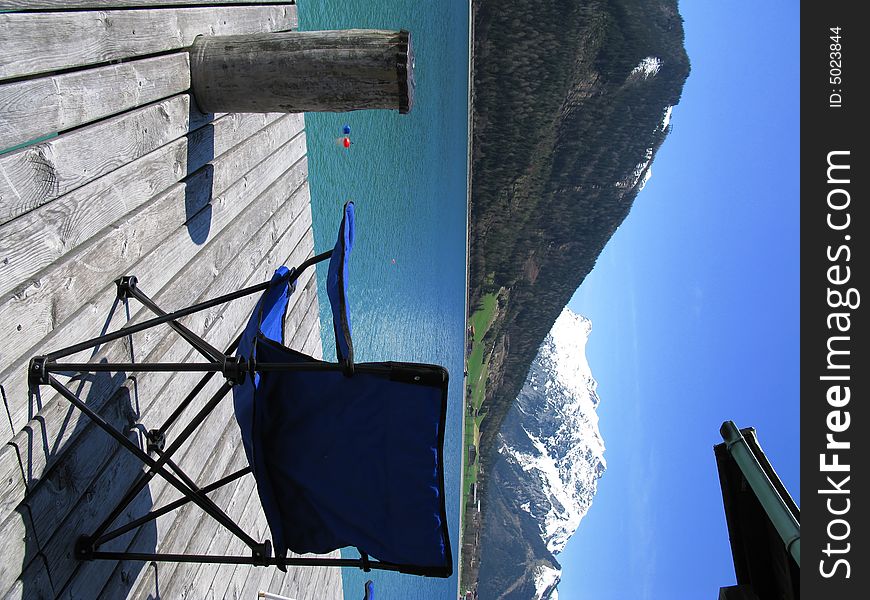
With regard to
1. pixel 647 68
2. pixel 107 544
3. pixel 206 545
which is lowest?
pixel 206 545

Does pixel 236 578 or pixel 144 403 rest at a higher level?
pixel 144 403

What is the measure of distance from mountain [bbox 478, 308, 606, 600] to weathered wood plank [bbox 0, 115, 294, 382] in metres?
59.2

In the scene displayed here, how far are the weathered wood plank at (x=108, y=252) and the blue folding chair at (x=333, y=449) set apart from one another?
6.1 inches

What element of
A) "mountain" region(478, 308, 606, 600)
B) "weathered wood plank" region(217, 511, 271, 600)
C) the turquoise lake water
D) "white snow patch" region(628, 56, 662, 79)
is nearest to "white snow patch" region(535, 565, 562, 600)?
"mountain" region(478, 308, 606, 600)

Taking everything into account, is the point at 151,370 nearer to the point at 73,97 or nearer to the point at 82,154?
the point at 82,154

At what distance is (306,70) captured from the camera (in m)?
3.33

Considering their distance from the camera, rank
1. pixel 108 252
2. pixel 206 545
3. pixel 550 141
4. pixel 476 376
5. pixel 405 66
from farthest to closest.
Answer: pixel 476 376
pixel 550 141
pixel 206 545
pixel 405 66
pixel 108 252

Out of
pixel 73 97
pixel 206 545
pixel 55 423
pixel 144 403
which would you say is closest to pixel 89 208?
pixel 73 97

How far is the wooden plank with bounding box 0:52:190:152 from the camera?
7.04ft

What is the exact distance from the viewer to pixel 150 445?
9.46ft

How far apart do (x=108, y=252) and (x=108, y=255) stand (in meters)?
0.01

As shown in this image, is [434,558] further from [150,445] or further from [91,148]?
[91,148]

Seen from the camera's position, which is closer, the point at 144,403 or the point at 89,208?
the point at 89,208
